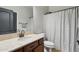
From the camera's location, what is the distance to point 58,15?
2.83 metres

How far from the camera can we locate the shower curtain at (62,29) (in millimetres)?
2457

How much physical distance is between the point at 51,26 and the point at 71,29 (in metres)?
0.69

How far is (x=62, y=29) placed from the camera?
2.68 metres

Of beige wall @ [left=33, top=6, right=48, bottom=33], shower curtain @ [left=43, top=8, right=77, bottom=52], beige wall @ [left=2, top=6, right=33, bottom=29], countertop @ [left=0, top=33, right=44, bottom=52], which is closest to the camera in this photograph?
countertop @ [left=0, top=33, right=44, bottom=52]

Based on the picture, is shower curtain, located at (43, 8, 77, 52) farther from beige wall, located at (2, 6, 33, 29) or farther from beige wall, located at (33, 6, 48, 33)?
beige wall, located at (2, 6, 33, 29)

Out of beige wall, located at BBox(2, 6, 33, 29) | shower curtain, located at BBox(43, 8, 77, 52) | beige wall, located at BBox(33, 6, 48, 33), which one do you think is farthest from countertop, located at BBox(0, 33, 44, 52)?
shower curtain, located at BBox(43, 8, 77, 52)

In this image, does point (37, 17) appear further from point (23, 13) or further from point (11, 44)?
point (11, 44)

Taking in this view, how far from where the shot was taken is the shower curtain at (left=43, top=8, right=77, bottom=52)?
8.06 feet

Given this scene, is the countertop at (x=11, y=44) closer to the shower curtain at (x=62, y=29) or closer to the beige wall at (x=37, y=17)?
the beige wall at (x=37, y=17)

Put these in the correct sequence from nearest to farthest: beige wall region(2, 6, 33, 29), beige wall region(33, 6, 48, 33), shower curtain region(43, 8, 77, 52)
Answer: beige wall region(2, 6, 33, 29)
beige wall region(33, 6, 48, 33)
shower curtain region(43, 8, 77, 52)

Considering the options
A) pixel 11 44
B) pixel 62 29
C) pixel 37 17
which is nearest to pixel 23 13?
pixel 37 17

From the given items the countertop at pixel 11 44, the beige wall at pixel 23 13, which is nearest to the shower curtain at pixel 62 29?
the beige wall at pixel 23 13
